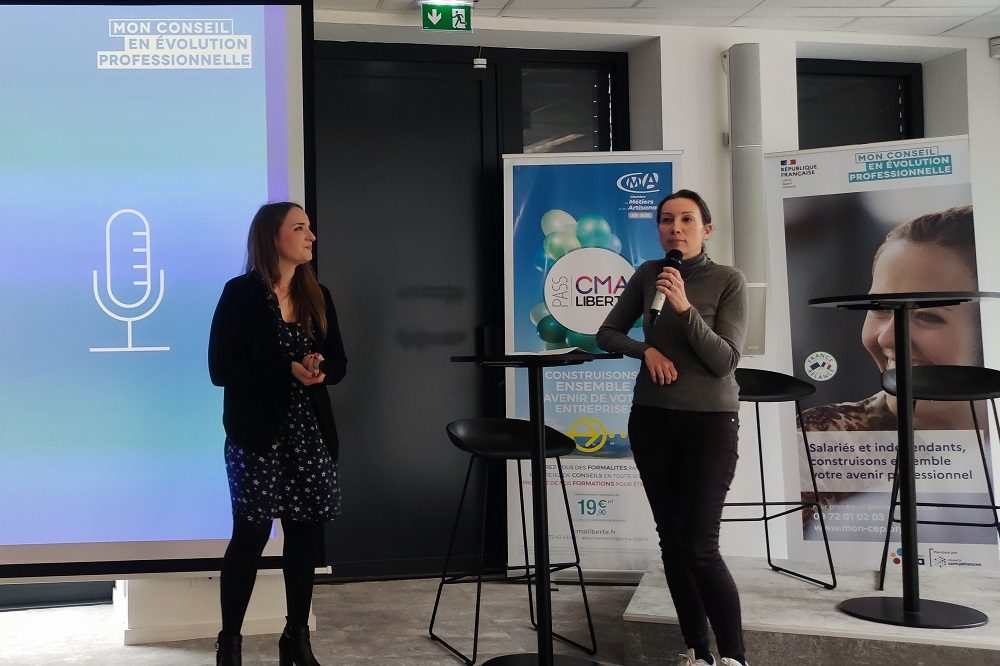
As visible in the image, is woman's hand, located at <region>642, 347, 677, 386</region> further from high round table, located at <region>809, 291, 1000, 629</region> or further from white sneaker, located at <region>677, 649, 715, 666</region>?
white sneaker, located at <region>677, 649, 715, 666</region>

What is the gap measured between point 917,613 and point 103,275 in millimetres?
3053

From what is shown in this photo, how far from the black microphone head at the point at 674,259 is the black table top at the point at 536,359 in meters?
0.32

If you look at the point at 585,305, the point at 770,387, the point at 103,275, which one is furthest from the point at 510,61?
the point at 103,275

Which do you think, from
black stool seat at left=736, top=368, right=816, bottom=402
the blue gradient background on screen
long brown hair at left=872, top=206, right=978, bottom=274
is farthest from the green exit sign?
long brown hair at left=872, top=206, right=978, bottom=274

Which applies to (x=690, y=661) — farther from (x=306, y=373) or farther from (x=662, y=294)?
(x=306, y=373)

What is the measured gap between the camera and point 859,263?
16.2ft

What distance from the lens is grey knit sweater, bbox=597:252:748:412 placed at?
2.80 meters

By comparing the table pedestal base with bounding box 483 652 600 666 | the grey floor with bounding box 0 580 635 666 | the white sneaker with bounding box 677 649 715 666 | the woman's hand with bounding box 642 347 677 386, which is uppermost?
the woman's hand with bounding box 642 347 677 386

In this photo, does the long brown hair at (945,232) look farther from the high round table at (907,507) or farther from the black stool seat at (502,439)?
the black stool seat at (502,439)

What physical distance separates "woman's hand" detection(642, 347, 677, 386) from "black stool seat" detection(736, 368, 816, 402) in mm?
991

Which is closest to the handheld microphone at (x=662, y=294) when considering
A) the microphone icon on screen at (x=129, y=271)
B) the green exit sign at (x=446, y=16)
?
the microphone icon on screen at (x=129, y=271)

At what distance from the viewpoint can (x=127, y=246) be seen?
364 cm

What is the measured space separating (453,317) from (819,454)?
1972mm

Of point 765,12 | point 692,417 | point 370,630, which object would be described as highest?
point 765,12
